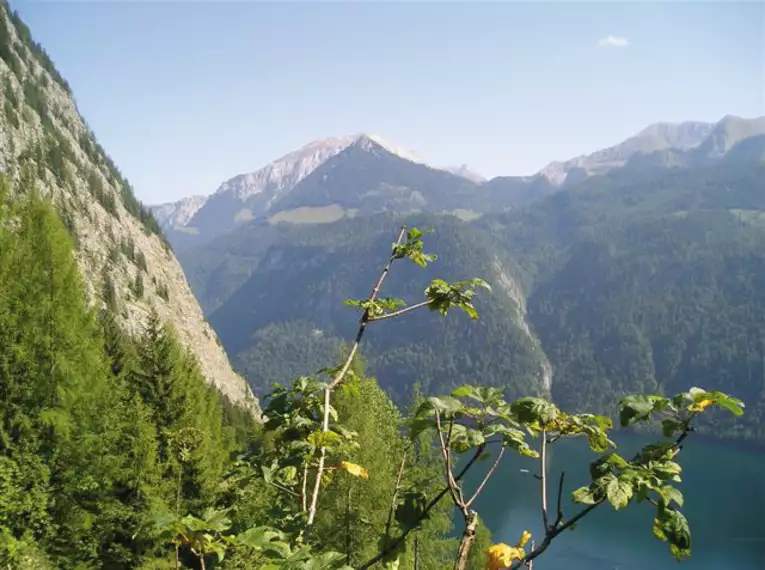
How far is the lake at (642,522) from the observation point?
81.4 metres

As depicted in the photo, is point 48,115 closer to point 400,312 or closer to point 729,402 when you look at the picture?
point 400,312

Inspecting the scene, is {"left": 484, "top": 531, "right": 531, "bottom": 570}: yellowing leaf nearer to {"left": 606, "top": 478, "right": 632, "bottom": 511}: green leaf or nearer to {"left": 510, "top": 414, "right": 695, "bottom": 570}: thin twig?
{"left": 510, "top": 414, "right": 695, "bottom": 570}: thin twig

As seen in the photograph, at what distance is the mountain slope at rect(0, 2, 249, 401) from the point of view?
238ft

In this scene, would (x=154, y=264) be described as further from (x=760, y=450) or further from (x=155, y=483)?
(x=760, y=450)

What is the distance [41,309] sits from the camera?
13633 millimetres

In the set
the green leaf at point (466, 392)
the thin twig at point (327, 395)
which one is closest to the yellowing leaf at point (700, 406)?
the green leaf at point (466, 392)

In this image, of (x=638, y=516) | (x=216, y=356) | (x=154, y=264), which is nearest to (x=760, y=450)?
(x=638, y=516)

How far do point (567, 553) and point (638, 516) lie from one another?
24809 mm

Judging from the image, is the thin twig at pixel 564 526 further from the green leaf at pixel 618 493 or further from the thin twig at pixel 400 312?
the thin twig at pixel 400 312

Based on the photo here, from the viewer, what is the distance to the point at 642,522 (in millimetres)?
98625

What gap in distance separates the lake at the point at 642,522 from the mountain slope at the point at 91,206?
52.9 meters

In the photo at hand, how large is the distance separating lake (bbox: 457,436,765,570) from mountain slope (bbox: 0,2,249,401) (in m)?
52.9

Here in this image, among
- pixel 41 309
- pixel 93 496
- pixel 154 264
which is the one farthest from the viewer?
pixel 154 264

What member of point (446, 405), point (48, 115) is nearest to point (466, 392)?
point (446, 405)
